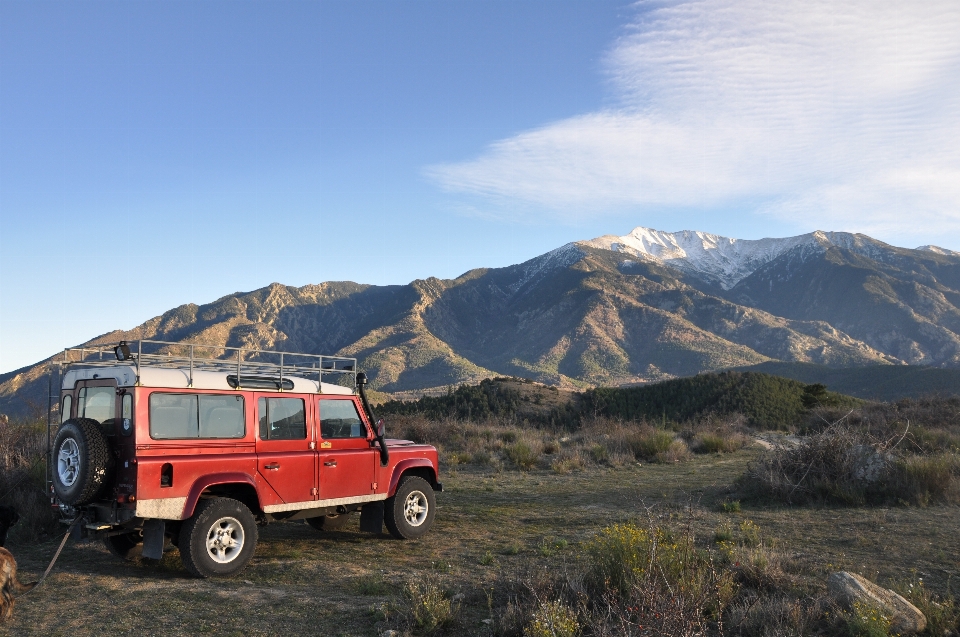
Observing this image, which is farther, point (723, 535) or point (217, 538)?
point (723, 535)

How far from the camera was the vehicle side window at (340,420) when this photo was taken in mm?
9164

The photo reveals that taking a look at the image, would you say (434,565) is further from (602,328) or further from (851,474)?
(602,328)

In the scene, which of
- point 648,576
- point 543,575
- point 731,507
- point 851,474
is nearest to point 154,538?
point 543,575

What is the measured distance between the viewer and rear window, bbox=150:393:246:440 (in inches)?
291

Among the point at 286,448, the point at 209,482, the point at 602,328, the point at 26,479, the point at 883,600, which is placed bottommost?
the point at 883,600

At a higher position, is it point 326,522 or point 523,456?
Answer: point 326,522

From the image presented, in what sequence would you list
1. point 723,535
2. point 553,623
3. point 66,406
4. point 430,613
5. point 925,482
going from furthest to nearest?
point 925,482 < point 723,535 < point 66,406 < point 430,613 < point 553,623

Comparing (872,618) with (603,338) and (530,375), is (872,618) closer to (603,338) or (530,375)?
(530,375)

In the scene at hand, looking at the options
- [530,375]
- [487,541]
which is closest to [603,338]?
[530,375]

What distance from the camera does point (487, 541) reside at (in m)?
9.80

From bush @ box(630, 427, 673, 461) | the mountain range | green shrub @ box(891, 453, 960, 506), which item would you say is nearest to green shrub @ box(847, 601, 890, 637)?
green shrub @ box(891, 453, 960, 506)

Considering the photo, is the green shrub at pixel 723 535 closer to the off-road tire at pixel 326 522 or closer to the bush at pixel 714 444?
the off-road tire at pixel 326 522

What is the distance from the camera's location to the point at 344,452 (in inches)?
361

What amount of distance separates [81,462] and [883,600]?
788cm
